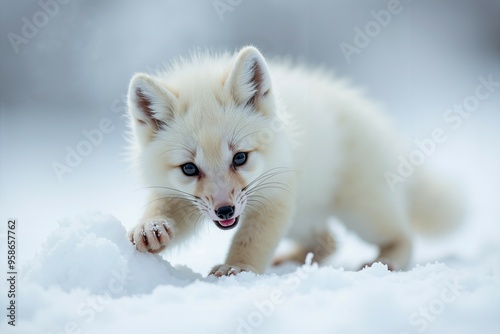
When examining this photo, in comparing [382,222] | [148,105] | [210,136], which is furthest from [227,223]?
[382,222]

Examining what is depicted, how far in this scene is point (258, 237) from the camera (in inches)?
86.3

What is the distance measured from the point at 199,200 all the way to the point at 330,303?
0.67 m

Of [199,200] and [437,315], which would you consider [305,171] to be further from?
[437,315]

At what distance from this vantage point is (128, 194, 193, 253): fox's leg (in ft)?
6.21

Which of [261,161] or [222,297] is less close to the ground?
[261,161]

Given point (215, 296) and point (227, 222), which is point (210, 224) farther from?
point (215, 296)

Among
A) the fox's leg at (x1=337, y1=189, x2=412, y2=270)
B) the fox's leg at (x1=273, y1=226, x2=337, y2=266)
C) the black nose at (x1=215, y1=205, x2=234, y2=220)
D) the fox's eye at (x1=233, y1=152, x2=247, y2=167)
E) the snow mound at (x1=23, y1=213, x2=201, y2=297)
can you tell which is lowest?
the fox's leg at (x1=273, y1=226, x2=337, y2=266)

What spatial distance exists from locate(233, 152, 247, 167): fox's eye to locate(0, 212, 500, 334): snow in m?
0.41

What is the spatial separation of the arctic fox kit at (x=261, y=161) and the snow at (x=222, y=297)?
224mm

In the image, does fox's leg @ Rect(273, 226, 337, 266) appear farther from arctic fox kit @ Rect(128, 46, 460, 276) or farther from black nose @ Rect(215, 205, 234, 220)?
black nose @ Rect(215, 205, 234, 220)

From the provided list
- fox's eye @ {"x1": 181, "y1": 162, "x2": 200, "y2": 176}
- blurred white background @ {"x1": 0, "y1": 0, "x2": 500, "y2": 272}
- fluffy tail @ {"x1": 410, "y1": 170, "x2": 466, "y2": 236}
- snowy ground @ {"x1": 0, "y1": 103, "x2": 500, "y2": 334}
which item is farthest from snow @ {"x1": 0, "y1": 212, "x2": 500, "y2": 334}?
fluffy tail @ {"x1": 410, "y1": 170, "x2": 466, "y2": 236}

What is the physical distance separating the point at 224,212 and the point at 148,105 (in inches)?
22.7

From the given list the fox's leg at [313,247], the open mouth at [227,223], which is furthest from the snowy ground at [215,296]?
the fox's leg at [313,247]

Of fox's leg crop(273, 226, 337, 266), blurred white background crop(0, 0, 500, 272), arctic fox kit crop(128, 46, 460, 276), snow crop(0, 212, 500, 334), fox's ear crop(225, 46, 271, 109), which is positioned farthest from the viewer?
blurred white background crop(0, 0, 500, 272)
